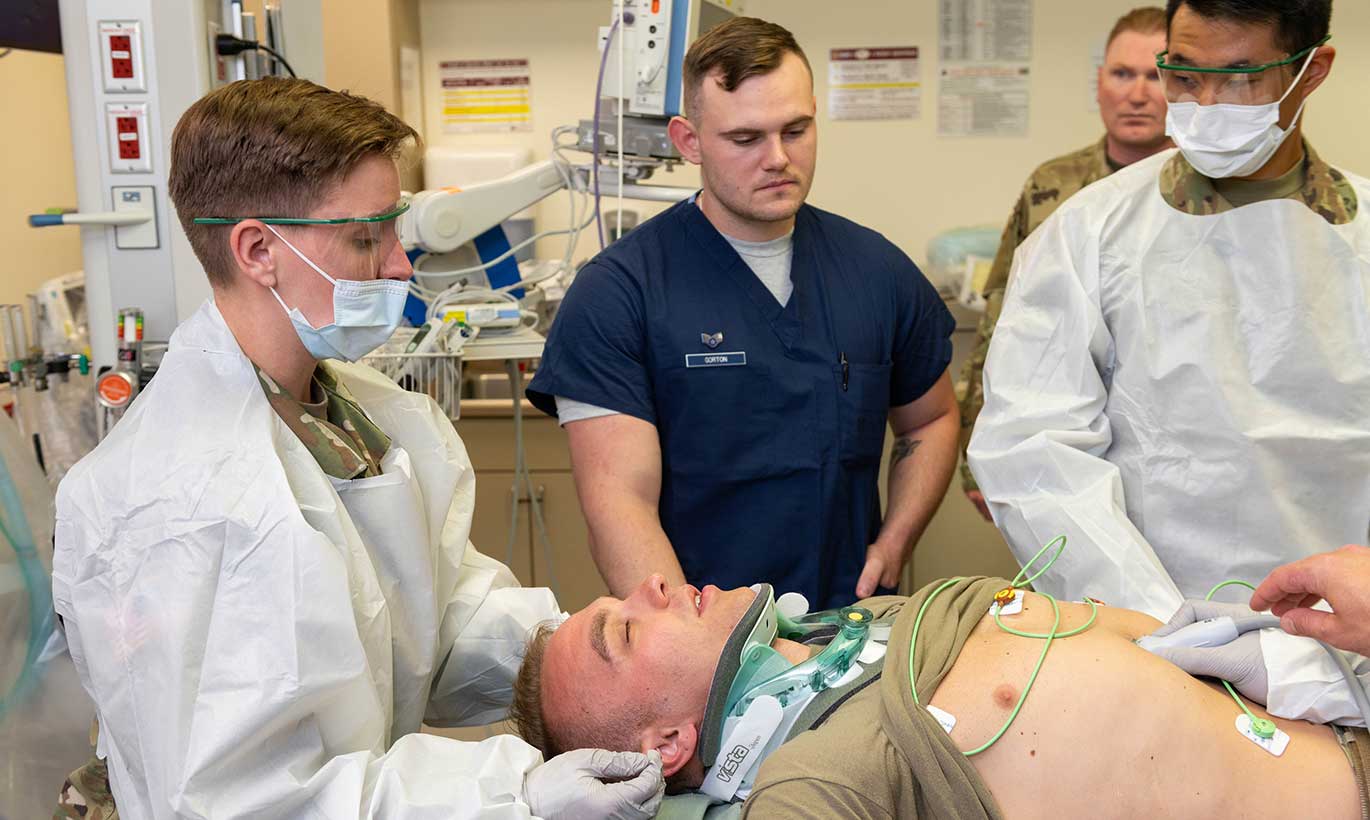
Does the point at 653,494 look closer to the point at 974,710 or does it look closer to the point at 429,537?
the point at 429,537

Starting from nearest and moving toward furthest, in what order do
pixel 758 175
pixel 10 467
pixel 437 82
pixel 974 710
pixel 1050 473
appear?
1. pixel 974 710
2. pixel 1050 473
3. pixel 10 467
4. pixel 758 175
5. pixel 437 82

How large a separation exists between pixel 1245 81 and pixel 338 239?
1218mm

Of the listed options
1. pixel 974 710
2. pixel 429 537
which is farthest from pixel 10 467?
pixel 974 710

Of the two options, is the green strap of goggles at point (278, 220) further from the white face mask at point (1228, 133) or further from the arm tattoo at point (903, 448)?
the arm tattoo at point (903, 448)

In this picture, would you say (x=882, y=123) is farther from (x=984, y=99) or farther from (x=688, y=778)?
(x=688, y=778)

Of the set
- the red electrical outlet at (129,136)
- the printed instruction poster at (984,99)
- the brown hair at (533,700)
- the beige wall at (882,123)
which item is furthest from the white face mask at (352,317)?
the printed instruction poster at (984,99)

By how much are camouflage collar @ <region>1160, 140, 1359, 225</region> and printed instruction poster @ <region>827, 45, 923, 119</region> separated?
6.82 feet

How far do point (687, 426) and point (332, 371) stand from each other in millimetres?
688

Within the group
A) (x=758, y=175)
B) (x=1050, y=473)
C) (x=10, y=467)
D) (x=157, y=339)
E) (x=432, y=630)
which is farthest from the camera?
(x=157, y=339)

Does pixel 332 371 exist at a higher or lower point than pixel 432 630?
higher

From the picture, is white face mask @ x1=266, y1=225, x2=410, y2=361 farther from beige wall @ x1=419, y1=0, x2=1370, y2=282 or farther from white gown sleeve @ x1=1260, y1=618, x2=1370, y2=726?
beige wall @ x1=419, y1=0, x2=1370, y2=282

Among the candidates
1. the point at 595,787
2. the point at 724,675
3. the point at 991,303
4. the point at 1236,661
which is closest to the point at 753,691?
the point at 724,675

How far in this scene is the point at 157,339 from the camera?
7.52ft

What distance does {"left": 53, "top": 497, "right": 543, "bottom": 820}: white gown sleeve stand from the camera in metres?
1.21
